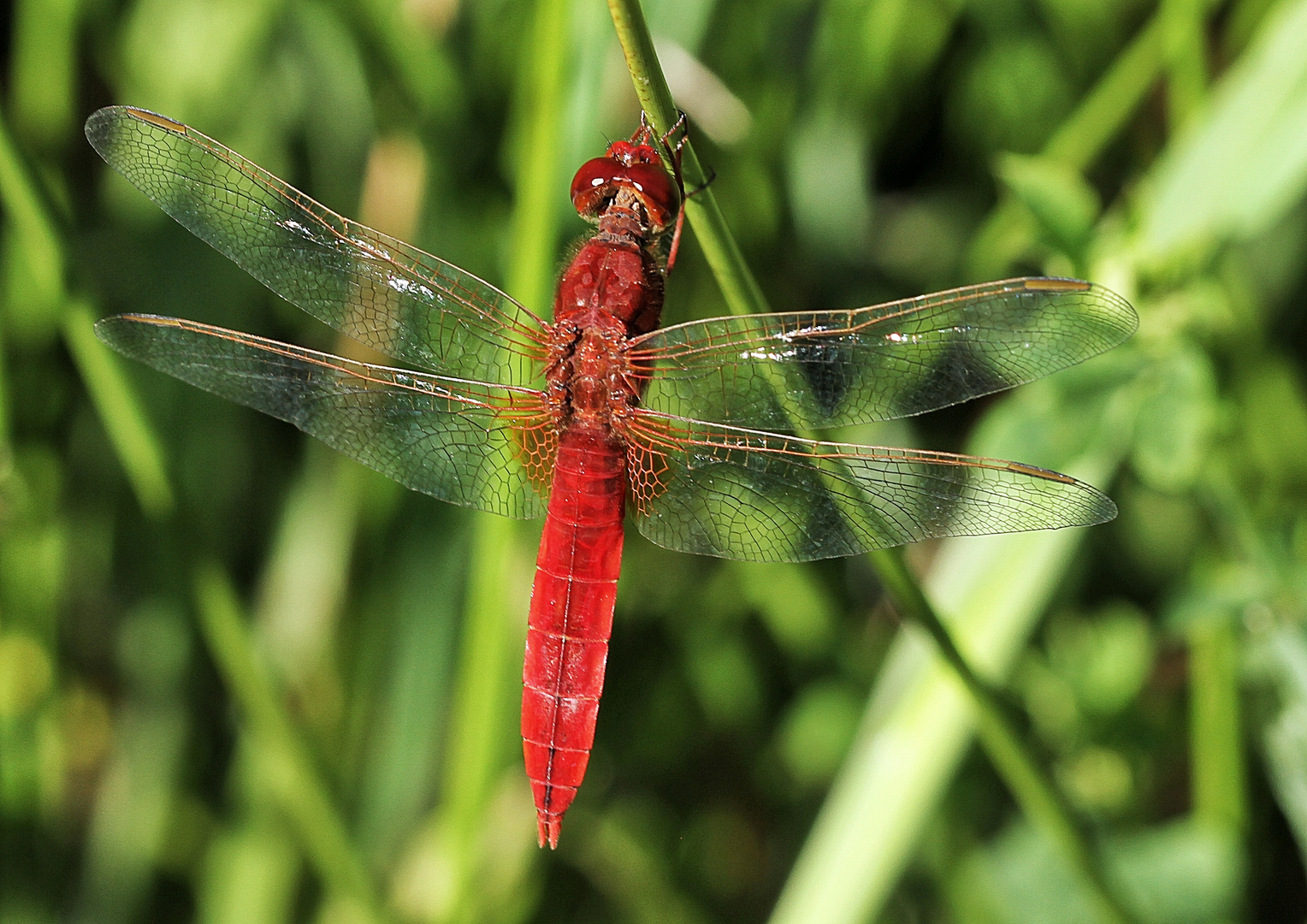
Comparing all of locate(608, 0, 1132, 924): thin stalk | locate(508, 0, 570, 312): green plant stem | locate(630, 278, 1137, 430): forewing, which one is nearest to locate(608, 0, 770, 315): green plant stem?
locate(608, 0, 1132, 924): thin stalk

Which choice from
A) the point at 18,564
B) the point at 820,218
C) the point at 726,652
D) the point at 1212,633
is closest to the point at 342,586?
the point at 18,564

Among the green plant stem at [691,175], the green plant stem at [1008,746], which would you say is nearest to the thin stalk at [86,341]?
the green plant stem at [691,175]

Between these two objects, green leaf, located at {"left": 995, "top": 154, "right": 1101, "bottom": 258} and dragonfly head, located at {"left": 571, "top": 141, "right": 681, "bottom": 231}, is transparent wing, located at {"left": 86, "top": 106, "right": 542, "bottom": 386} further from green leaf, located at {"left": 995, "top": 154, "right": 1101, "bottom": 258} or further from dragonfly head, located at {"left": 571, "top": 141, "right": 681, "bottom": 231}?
green leaf, located at {"left": 995, "top": 154, "right": 1101, "bottom": 258}

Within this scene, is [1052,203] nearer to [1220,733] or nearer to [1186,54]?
[1186,54]

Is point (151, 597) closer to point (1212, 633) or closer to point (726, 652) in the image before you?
point (726, 652)

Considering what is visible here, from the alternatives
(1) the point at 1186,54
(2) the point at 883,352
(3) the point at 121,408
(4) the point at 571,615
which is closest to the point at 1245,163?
(1) the point at 1186,54

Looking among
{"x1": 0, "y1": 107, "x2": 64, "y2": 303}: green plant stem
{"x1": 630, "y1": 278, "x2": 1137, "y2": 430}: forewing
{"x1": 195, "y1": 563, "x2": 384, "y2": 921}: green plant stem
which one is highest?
{"x1": 0, "y1": 107, "x2": 64, "y2": 303}: green plant stem

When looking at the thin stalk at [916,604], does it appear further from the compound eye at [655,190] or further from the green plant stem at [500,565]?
the green plant stem at [500,565]
